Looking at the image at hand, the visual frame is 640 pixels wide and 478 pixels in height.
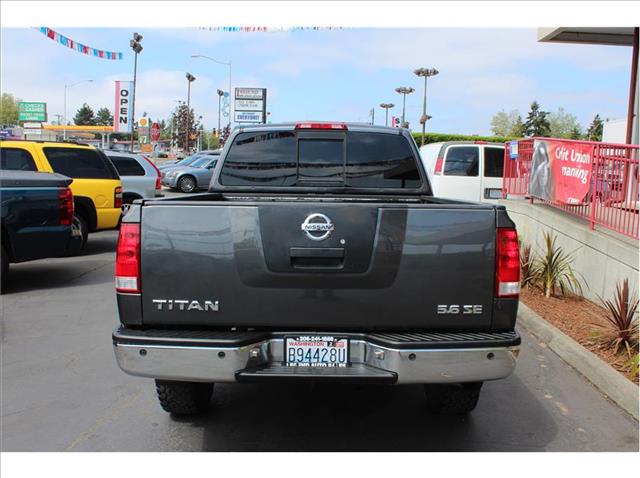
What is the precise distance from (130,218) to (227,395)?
1953mm

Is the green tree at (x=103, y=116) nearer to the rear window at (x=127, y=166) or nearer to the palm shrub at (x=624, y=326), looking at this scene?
the rear window at (x=127, y=166)

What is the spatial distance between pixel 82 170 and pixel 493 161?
9.04m

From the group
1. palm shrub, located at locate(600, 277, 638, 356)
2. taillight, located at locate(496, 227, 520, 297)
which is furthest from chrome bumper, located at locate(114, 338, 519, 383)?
palm shrub, located at locate(600, 277, 638, 356)

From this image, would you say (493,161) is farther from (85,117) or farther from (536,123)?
(85,117)

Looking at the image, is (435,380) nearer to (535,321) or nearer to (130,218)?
(130,218)

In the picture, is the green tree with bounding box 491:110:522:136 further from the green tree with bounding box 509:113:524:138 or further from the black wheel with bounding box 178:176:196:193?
the black wheel with bounding box 178:176:196:193

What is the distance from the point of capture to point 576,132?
276 ft

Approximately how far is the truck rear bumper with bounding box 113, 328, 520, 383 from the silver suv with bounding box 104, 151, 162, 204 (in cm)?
1176

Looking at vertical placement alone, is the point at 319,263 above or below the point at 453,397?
above

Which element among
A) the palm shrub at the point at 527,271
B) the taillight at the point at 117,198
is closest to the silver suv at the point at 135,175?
the taillight at the point at 117,198

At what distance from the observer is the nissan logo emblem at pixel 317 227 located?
11.1 feet

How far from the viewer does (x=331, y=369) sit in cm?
337

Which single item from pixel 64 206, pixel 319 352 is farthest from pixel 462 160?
pixel 319 352

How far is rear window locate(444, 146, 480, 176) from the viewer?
14422 mm
